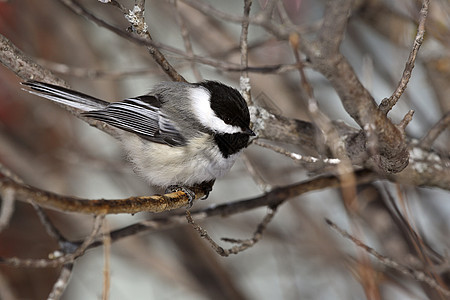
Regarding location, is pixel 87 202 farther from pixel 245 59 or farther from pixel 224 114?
pixel 224 114

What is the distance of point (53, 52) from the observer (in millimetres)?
3756

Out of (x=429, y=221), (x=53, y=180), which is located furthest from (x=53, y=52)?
(x=429, y=221)

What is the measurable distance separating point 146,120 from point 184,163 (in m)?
0.28

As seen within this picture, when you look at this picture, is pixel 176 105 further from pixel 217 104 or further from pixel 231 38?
pixel 231 38

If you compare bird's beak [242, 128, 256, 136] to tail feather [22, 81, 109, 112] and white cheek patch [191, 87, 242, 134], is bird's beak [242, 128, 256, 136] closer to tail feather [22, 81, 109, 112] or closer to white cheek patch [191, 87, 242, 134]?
white cheek patch [191, 87, 242, 134]

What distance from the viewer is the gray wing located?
2.10m

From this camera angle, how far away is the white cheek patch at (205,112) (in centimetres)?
210

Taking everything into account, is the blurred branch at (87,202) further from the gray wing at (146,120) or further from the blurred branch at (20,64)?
the blurred branch at (20,64)

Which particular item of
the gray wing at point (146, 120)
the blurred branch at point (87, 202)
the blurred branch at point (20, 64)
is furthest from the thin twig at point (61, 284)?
the blurred branch at point (20, 64)

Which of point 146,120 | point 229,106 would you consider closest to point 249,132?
point 229,106

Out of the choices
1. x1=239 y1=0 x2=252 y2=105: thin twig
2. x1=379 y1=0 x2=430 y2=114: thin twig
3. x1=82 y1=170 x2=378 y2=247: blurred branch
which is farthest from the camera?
x1=82 y1=170 x2=378 y2=247: blurred branch

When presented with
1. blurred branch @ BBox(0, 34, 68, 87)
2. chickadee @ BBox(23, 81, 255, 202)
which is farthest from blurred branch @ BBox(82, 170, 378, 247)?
blurred branch @ BBox(0, 34, 68, 87)

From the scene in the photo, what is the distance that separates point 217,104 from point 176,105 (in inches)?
9.6

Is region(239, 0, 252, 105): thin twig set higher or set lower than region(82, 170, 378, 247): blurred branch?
higher
